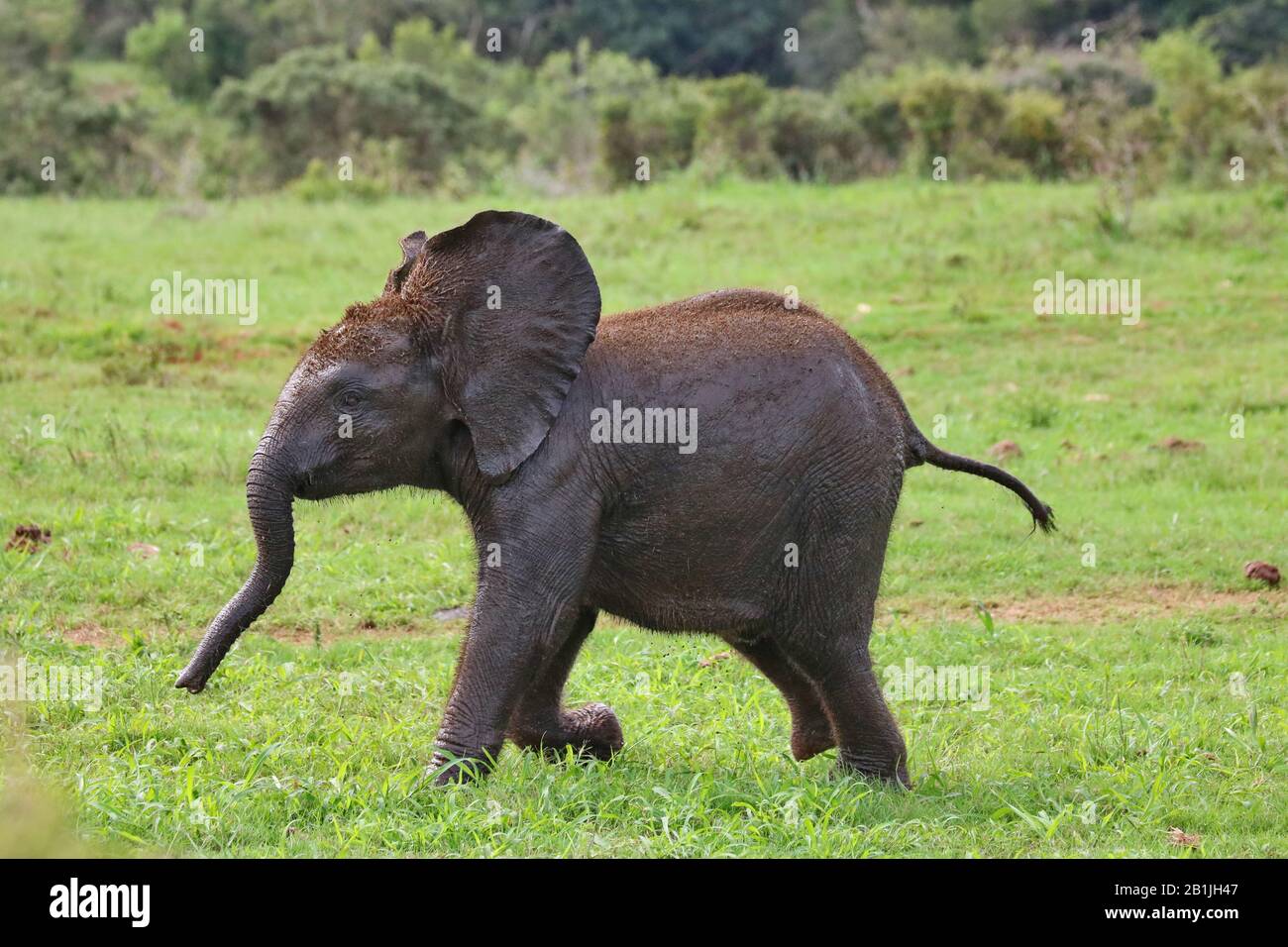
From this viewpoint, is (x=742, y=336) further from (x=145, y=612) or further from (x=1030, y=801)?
(x=145, y=612)

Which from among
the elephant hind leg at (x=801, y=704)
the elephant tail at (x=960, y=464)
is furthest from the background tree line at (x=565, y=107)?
the elephant hind leg at (x=801, y=704)

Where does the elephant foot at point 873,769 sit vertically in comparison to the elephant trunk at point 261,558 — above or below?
below

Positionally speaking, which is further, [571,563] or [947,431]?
[947,431]

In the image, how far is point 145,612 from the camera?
9812 millimetres

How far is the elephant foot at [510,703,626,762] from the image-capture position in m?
7.70

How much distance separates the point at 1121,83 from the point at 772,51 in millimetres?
13966

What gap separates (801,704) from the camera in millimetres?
7875

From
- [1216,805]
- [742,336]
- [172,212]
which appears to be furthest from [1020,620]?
[172,212]

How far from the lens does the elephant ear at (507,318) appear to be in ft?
23.4

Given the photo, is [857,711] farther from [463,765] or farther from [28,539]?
[28,539]

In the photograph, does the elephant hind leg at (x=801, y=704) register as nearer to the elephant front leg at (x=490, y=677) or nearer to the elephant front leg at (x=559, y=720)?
the elephant front leg at (x=559, y=720)

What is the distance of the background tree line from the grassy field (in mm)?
3598

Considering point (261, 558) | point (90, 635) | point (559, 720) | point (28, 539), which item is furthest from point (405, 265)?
point (28, 539)

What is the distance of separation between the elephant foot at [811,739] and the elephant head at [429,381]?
5.92 feet
